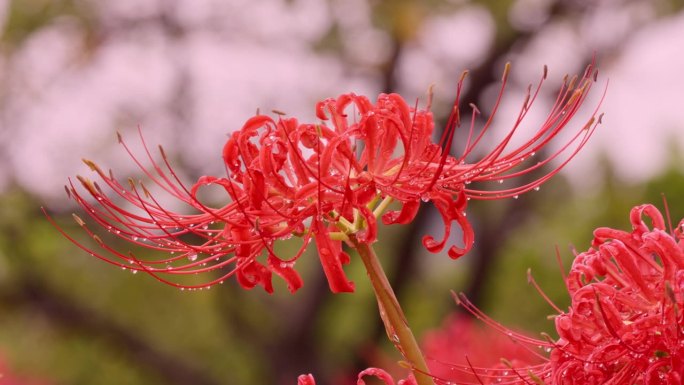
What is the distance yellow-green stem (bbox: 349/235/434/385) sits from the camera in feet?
4.84

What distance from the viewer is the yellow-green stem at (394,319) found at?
1475mm

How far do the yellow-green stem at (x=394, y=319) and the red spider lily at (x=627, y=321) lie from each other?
0.27 feet

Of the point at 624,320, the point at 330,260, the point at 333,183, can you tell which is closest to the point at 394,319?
the point at 330,260

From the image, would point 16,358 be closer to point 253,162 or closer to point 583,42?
point 583,42

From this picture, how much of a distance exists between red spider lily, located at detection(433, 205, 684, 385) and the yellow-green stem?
0.27 ft

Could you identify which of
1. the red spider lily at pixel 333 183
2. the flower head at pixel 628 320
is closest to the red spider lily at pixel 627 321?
the flower head at pixel 628 320

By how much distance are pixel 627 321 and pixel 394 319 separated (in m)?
0.39

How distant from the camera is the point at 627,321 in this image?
1479 mm

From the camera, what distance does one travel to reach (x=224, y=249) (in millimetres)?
1675

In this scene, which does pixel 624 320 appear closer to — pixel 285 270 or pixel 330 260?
pixel 330 260

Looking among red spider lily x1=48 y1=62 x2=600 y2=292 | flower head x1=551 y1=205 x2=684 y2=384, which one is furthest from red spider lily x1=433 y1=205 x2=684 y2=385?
red spider lily x1=48 y1=62 x2=600 y2=292

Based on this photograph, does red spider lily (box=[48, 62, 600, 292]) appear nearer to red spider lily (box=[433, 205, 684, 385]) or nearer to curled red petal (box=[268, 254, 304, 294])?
curled red petal (box=[268, 254, 304, 294])

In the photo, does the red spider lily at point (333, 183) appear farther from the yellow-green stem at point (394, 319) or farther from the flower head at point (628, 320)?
the flower head at point (628, 320)

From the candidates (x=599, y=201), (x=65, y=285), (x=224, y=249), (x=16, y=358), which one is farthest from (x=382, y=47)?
(x=224, y=249)
